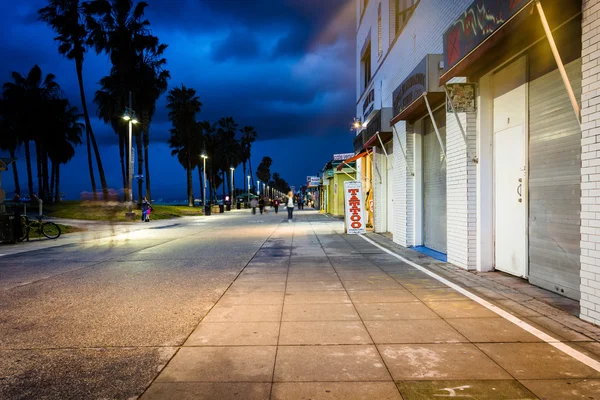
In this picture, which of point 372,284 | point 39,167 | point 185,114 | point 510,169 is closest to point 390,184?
point 510,169

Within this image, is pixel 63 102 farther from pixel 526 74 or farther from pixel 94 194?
pixel 526 74

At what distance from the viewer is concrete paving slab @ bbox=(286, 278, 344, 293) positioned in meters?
7.02

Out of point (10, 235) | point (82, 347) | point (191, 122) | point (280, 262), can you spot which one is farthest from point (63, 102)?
point (82, 347)

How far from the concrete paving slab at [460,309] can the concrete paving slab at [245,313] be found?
213cm

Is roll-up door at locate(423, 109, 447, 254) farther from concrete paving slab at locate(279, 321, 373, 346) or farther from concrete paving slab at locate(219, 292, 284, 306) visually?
concrete paving slab at locate(279, 321, 373, 346)

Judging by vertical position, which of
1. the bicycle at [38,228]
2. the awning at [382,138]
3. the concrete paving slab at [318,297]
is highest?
the awning at [382,138]

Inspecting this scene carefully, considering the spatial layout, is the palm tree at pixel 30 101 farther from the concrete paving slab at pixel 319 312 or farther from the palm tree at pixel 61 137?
the concrete paving slab at pixel 319 312

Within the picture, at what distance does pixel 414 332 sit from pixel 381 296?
68.3 inches

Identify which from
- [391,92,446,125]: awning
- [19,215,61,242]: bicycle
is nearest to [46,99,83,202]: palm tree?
[19,215,61,242]: bicycle

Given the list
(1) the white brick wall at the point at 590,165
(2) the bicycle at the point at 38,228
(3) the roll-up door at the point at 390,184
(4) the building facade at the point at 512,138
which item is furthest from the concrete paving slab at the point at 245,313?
(2) the bicycle at the point at 38,228

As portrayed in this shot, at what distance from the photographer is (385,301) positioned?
6.18m

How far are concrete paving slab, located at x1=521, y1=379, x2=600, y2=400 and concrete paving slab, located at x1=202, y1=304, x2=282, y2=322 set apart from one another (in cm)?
291

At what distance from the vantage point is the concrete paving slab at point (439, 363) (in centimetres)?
357

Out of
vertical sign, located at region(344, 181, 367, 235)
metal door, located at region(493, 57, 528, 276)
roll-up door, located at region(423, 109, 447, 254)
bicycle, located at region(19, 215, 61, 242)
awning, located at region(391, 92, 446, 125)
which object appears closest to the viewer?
metal door, located at region(493, 57, 528, 276)
